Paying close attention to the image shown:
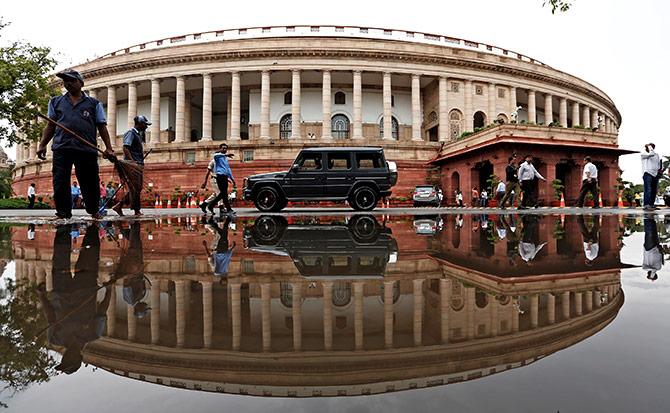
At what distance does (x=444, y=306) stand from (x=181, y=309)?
1006mm

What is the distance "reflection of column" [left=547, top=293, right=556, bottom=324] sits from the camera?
4.47 ft

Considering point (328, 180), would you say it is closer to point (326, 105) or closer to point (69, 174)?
point (69, 174)

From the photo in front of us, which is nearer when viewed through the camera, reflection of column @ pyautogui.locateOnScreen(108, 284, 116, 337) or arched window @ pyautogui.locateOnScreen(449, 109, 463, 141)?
reflection of column @ pyautogui.locateOnScreen(108, 284, 116, 337)

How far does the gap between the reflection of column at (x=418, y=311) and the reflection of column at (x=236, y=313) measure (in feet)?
1.74

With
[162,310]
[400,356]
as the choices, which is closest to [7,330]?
[162,310]

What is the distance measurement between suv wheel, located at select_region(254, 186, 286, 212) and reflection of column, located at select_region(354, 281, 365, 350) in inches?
372

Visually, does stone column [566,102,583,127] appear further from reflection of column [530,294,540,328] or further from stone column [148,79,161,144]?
reflection of column [530,294,540,328]

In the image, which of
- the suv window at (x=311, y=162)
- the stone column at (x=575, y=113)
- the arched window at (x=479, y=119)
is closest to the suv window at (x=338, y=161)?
the suv window at (x=311, y=162)

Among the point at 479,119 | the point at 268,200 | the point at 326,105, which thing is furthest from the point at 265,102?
the point at 268,200

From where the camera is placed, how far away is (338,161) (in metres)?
11.3

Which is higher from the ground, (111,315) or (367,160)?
(367,160)

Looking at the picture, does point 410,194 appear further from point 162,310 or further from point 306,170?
point 162,310

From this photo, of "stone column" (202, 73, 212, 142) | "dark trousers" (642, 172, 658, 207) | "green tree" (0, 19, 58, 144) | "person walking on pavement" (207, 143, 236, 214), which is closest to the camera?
"person walking on pavement" (207, 143, 236, 214)

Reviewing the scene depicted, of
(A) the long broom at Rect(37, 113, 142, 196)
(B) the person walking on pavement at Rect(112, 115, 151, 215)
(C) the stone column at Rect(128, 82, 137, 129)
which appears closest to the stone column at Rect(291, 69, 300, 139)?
(C) the stone column at Rect(128, 82, 137, 129)
